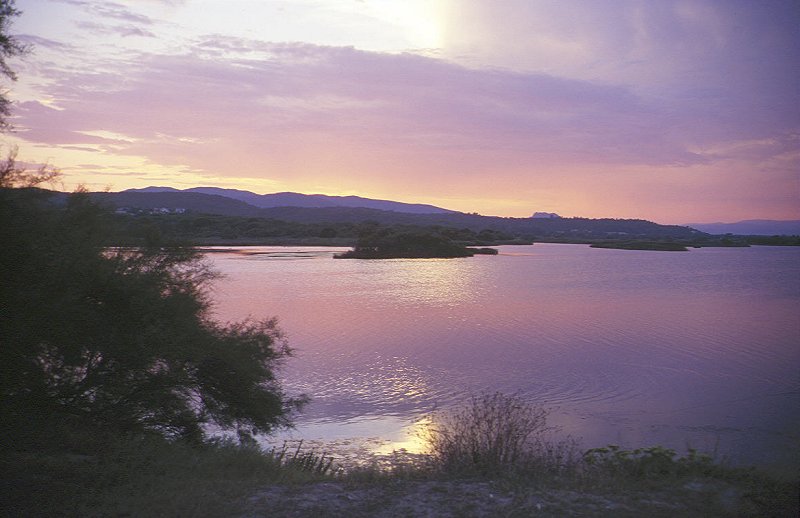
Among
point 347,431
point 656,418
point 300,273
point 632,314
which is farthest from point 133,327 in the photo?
point 300,273

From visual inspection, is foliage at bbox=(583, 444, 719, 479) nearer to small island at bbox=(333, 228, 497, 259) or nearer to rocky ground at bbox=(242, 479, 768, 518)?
rocky ground at bbox=(242, 479, 768, 518)

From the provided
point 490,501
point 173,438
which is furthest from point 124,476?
point 490,501

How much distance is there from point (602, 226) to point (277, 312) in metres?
163

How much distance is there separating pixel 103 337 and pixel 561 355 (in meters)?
13.0

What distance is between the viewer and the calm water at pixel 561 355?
1128 centimetres

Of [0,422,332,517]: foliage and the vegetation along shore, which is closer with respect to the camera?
[0,422,332,517]: foliage

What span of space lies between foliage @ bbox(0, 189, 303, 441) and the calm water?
2.37 m

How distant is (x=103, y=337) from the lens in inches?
313

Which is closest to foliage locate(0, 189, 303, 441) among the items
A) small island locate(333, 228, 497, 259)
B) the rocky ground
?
the rocky ground

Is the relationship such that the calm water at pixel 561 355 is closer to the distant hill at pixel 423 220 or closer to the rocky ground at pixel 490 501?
the rocky ground at pixel 490 501

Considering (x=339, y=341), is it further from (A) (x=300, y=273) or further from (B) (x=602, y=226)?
(B) (x=602, y=226)

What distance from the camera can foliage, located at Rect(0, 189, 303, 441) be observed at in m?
7.42

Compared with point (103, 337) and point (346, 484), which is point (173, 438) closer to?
point (103, 337)

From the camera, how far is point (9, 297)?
7.25 metres
